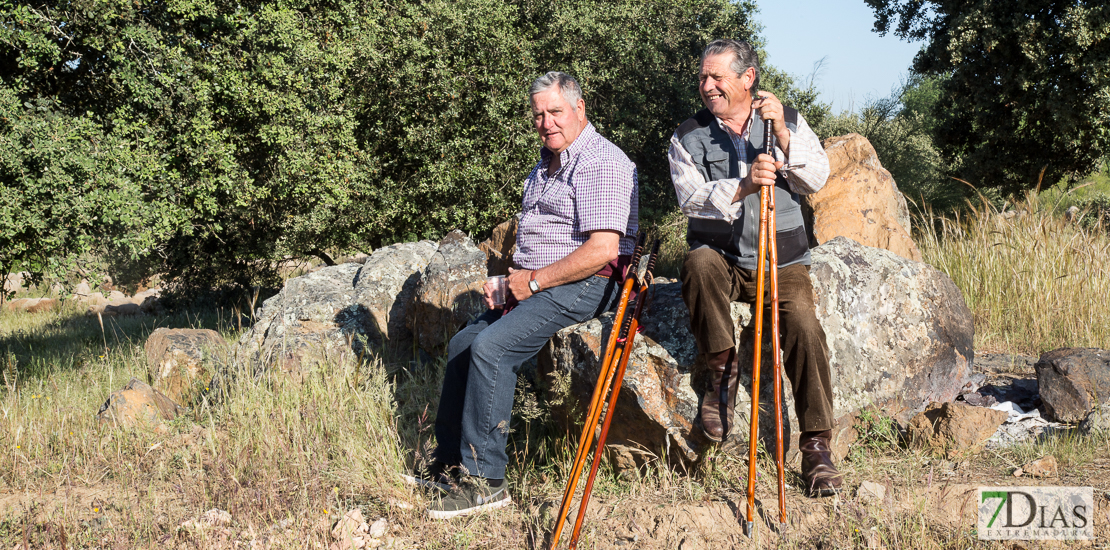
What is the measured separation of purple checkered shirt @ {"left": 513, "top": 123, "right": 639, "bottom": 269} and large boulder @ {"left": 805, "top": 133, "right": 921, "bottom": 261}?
127 inches

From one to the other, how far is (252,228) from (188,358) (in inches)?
200

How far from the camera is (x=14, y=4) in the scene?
6215 mm

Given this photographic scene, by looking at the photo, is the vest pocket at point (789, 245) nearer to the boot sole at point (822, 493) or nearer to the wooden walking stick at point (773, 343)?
the wooden walking stick at point (773, 343)

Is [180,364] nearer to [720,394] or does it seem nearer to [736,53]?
[720,394]

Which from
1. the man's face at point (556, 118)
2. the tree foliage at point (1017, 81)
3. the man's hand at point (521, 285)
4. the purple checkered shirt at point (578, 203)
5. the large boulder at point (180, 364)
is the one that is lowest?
the large boulder at point (180, 364)

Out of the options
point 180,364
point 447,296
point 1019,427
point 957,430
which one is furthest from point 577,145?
point 180,364

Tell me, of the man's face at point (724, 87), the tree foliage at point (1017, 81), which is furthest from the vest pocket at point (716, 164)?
the tree foliage at point (1017, 81)

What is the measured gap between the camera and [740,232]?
138 inches

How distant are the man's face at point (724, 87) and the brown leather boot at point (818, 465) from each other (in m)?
1.60

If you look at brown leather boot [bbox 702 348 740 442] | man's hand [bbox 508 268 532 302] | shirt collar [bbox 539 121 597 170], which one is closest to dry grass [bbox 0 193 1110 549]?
brown leather boot [bbox 702 348 740 442]

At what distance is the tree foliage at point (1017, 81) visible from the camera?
920cm

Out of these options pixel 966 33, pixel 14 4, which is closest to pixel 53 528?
pixel 14 4

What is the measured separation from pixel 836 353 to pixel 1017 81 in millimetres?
8671

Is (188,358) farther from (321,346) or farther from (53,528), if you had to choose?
(53,528)
